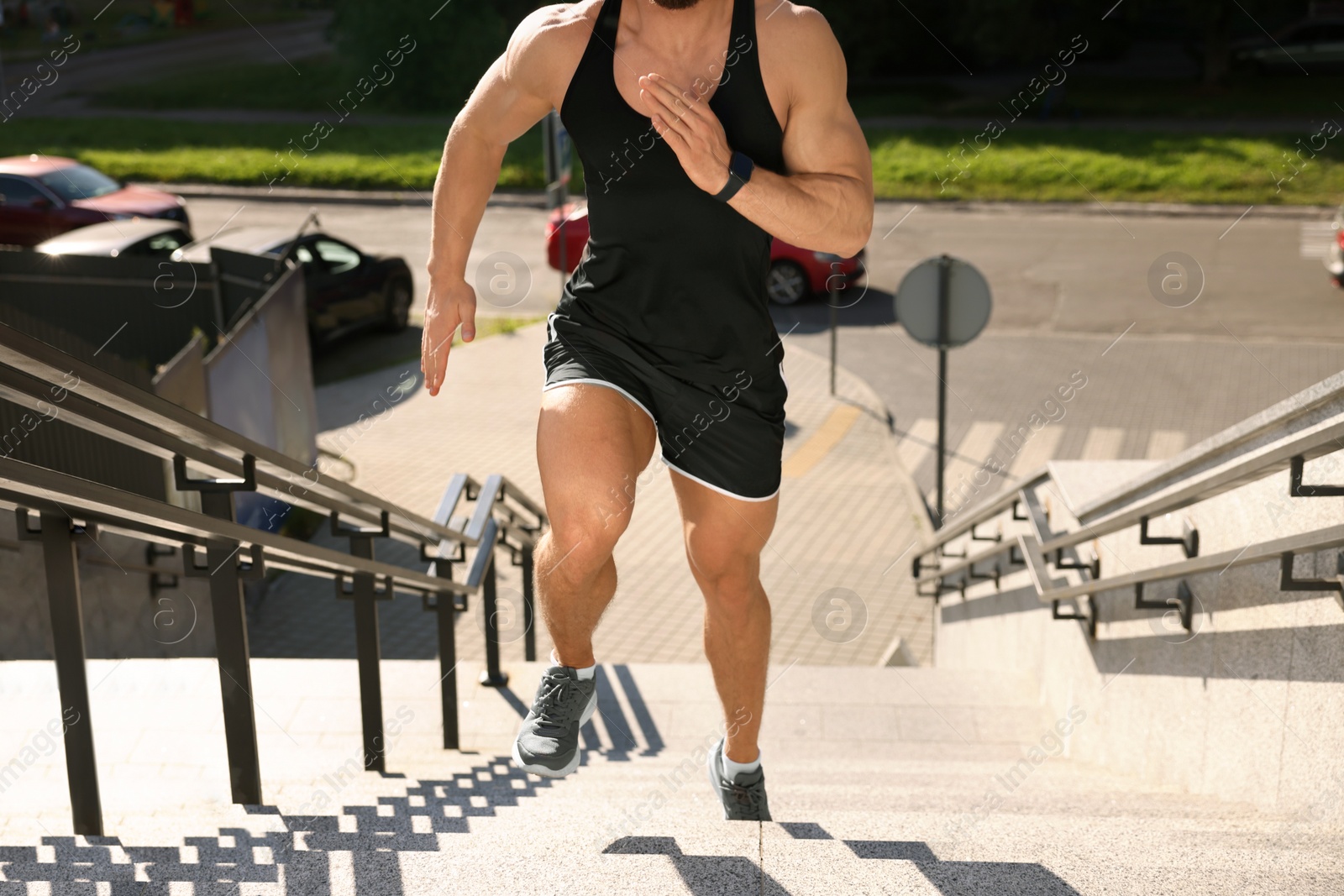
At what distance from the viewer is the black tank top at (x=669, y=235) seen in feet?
8.93

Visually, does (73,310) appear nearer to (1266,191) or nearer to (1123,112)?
(1266,191)

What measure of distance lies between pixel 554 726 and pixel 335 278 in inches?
503

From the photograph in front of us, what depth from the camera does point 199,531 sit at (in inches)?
129

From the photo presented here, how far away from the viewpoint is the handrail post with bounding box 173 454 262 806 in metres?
3.57

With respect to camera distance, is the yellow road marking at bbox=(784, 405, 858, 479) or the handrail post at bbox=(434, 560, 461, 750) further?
the yellow road marking at bbox=(784, 405, 858, 479)

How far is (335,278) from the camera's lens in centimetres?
1505

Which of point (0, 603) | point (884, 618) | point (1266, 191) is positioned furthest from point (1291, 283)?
point (0, 603)

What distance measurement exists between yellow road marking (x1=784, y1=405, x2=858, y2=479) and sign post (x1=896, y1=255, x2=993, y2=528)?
86.6 inches

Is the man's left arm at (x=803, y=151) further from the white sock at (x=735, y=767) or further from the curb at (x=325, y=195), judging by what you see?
the curb at (x=325, y=195)

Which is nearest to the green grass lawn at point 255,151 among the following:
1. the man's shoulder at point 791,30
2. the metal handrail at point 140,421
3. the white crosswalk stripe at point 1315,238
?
the white crosswalk stripe at point 1315,238

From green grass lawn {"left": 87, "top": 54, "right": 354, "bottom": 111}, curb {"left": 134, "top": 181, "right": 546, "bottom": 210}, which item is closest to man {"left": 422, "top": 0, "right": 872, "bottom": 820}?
curb {"left": 134, "top": 181, "right": 546, "bottom": 210}

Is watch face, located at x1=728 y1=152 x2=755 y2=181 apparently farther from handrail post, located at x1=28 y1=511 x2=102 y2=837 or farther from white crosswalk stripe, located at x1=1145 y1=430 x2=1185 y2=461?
white crosswalk stripe, located at x1=1145 y1=430 x2=1185 y2=461

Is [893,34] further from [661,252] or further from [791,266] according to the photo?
[661,252]

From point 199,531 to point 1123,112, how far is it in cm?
2987
